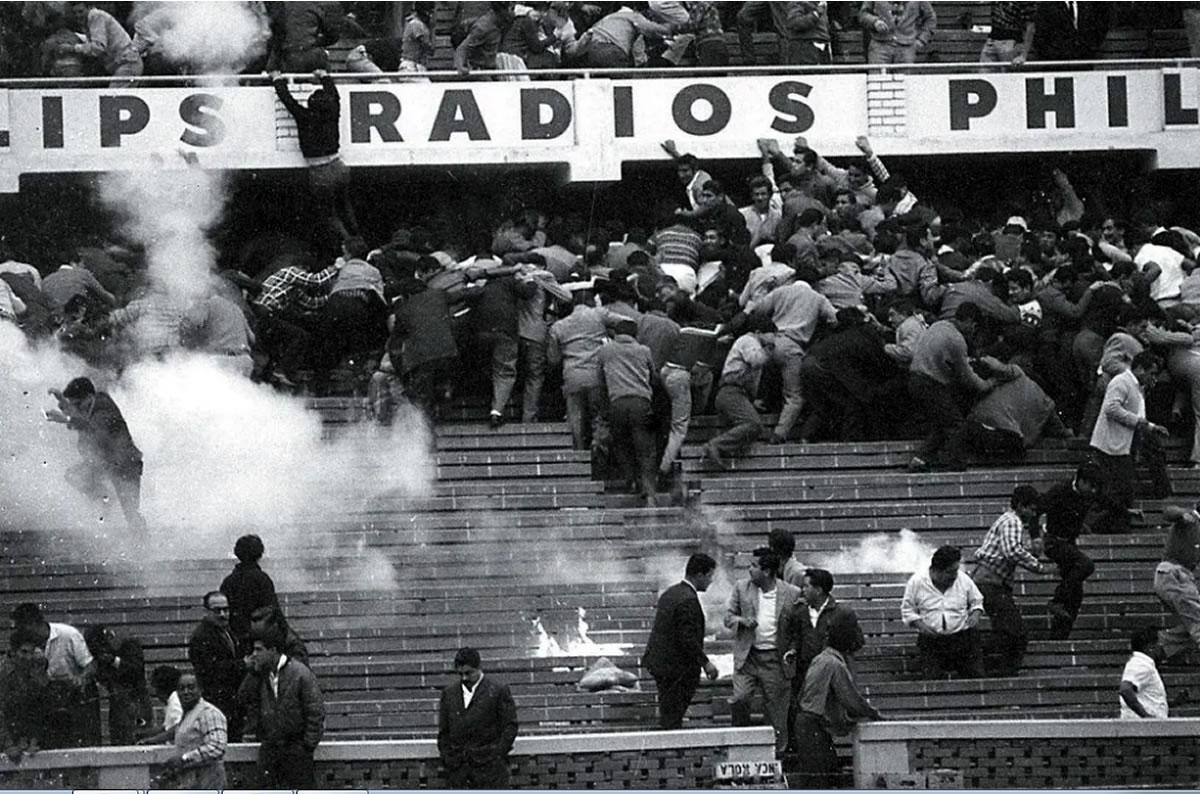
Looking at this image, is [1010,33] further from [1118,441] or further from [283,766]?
[283,766]

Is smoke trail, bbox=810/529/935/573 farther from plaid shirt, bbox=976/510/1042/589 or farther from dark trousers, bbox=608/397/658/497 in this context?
plaid shirt, bbox=976/510/1042/589

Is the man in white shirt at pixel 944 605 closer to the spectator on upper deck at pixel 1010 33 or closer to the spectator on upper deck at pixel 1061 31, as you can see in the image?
the spectator on upper deck at pixel 1010 33

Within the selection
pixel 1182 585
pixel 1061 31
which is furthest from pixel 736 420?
pixel 1061 31

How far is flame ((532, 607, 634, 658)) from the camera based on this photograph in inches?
787

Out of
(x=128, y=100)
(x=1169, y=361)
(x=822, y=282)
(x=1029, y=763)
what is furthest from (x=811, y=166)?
(x=1029, y=763)

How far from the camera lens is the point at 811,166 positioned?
2509 centimetres

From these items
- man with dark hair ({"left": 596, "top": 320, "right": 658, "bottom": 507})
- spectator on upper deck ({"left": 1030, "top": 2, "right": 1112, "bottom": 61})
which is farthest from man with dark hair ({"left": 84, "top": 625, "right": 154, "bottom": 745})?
spectator on upper deck ({"left": 1030, "top": 2, "right": 1112, "bottom": 61})

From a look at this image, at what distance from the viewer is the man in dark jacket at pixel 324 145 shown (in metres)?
25.2

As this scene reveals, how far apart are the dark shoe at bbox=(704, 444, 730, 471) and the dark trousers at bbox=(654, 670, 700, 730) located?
3.79 metres

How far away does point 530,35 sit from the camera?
26.3 meters

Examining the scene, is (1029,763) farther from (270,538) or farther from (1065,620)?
(270,538)

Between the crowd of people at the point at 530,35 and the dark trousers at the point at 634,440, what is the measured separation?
521cm

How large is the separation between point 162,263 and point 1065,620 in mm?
9202

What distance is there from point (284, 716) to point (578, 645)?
334 centimetres
